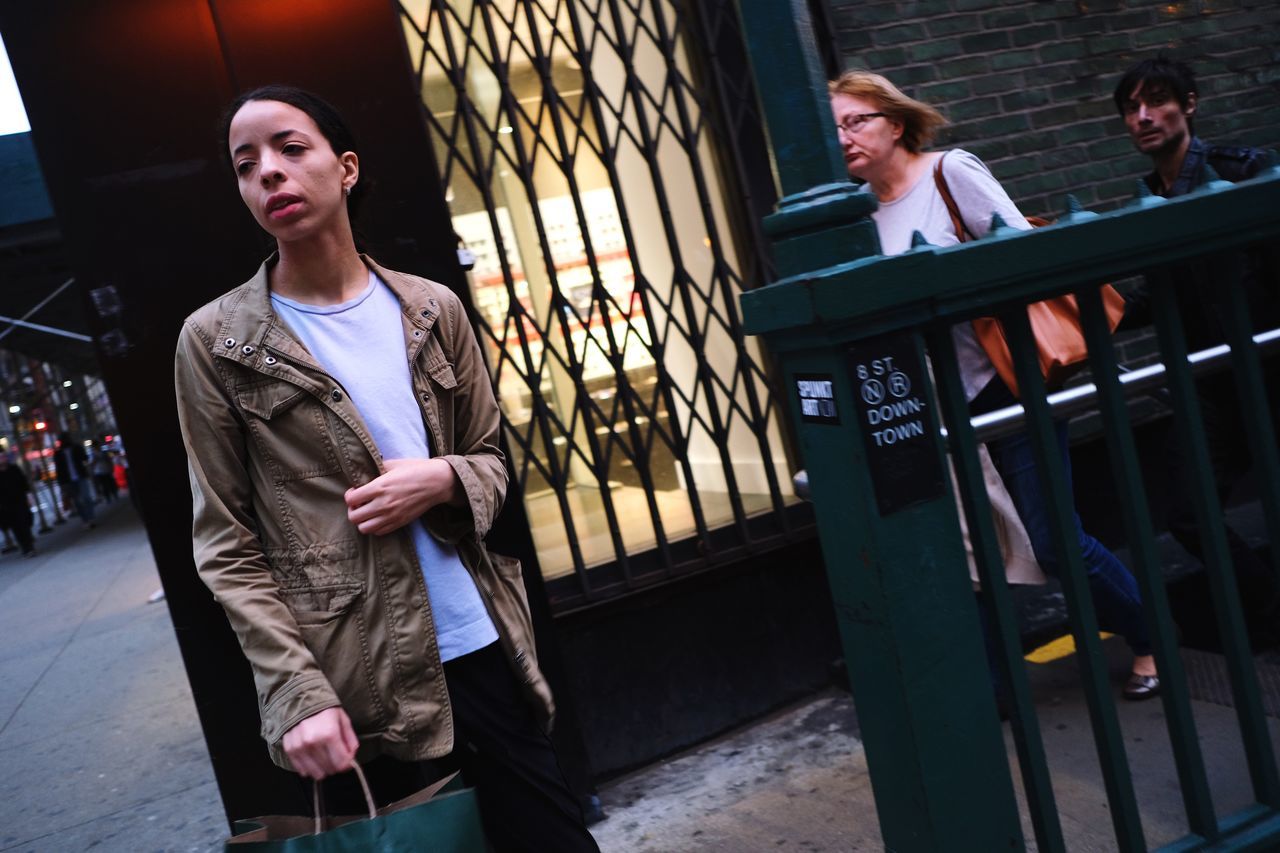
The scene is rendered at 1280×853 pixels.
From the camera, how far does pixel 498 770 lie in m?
2.14

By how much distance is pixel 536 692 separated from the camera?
220 centimetres

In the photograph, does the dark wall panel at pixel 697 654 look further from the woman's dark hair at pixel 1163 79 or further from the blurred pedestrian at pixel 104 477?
the blurred pedestrian at pixel 104 477

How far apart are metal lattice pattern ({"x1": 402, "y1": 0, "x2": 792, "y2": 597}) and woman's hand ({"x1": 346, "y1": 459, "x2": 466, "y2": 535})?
1884mm

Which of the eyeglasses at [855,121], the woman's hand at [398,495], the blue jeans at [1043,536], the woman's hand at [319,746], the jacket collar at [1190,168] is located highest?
the eyeglasses at [855,121]

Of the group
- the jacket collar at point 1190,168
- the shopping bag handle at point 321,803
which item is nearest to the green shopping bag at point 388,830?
the shopping bag handle at point 321,803

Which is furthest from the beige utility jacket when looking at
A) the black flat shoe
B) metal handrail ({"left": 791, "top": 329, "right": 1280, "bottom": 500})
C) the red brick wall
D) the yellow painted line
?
the red brick wall

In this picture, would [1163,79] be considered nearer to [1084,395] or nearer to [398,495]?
[1084,395]

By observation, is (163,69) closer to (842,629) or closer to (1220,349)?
(842,629)

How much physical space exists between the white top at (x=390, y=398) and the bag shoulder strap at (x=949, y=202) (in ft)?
6.12

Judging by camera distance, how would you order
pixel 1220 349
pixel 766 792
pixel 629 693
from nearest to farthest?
pixel 1220 349 → pixel 766 792 → pixel 629 693

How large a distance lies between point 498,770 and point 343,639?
0.46 metres

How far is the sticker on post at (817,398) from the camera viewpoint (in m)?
1.58

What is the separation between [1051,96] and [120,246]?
423 cm

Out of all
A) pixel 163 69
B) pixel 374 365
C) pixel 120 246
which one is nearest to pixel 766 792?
pixel 374 365
